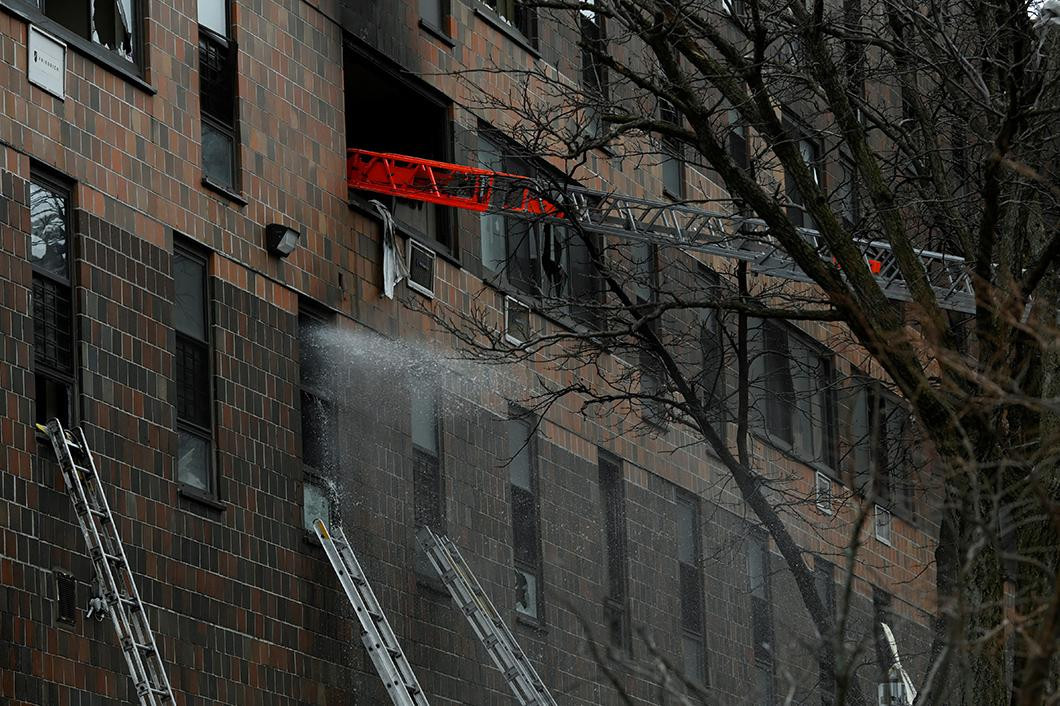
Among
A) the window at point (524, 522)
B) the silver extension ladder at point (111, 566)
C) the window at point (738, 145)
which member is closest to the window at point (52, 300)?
the silver extension ladder at point (111, 566)

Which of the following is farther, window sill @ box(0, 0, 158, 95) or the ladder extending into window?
the ladder extending into window

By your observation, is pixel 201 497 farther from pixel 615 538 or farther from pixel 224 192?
pixel 615 538

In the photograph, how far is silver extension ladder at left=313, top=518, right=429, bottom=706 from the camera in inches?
706

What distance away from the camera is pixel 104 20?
17.4 m

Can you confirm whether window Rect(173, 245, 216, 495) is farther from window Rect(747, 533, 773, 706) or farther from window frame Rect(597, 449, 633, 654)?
window Rect(747, 533, 773, 706)

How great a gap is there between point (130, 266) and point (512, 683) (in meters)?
5.69

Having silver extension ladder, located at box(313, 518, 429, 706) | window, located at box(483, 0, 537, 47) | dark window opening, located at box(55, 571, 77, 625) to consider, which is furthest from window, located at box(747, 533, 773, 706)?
dark window opening, located at box(55, 571, 77, 625)

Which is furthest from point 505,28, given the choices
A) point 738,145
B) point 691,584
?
point 738,145

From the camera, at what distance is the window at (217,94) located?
18.7 meters

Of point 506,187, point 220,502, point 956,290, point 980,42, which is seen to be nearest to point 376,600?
point 220,502

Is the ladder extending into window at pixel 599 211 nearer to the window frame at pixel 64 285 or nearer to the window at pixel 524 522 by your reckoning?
the window at pixel 524 522

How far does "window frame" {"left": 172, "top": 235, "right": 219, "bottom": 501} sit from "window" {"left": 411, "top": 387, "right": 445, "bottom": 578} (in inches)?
142

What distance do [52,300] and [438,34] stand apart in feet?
25.9

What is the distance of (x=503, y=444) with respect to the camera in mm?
23469
